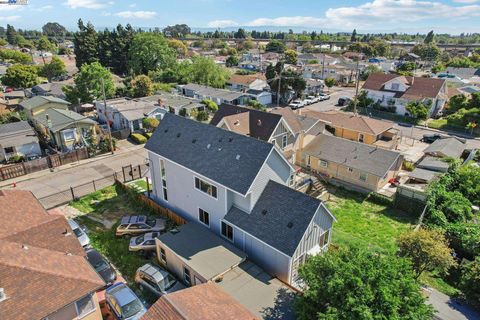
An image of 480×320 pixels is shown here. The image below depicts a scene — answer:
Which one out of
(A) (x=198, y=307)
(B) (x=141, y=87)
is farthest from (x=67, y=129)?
(A) (x=198, y=307)

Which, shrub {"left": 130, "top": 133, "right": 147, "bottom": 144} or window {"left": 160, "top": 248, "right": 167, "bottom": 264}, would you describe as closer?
window {"left": 160, "top": 248, "right": 167, "bottom": 264}

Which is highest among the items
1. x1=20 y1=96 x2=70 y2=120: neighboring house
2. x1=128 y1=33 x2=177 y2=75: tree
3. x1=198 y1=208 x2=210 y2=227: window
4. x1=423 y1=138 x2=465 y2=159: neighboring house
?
x1=128 y1=33 x2=177 y2=75: tree

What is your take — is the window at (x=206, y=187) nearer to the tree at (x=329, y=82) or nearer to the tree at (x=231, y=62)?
the tree at (x=329, y=82)

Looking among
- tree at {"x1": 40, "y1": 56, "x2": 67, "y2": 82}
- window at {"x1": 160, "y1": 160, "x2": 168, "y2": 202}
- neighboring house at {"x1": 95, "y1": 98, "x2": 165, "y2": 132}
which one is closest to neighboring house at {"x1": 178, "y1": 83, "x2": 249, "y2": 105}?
neighboring house at {"x1": 95, "y1": 98, "x2": 165, "y2": 132}

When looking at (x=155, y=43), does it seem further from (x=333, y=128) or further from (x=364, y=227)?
(x=364, y=227)

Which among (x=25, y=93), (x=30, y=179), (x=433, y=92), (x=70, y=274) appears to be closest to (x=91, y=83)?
(x=25, y=93)

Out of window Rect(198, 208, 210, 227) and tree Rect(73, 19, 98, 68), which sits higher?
tree Rect(73, 19, 98, 68)

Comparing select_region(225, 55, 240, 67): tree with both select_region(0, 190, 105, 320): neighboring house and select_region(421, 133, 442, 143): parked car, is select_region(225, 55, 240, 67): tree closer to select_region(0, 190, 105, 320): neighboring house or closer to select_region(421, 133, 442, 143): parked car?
select_region(421, 133, 442, 143): parked car

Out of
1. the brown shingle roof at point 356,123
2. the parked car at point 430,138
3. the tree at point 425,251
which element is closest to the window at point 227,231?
the tree at point 425,251
